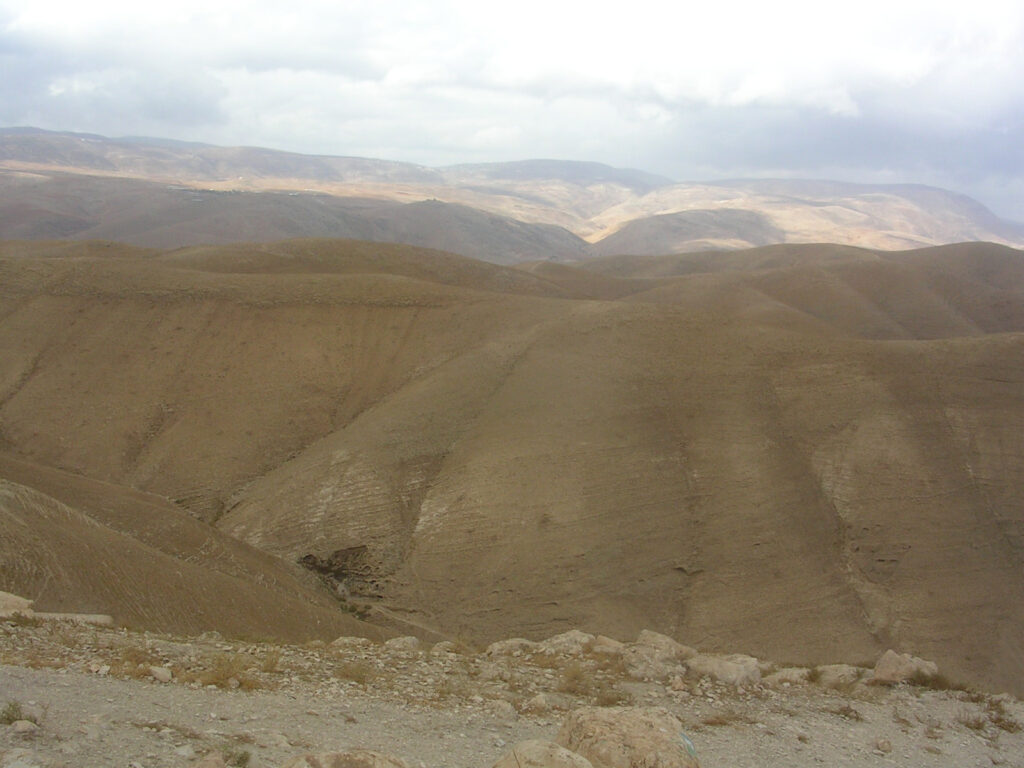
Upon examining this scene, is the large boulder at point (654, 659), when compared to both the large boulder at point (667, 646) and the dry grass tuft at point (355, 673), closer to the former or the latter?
the large boulder at point (667, 646)

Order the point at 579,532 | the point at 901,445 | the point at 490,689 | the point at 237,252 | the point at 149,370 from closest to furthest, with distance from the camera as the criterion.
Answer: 1. the point at 490,689
2. the point at 579,532
3. the point at 901,445
4. the point at 149,370
5. the point at 237,252

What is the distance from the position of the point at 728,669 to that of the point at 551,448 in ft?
52.6

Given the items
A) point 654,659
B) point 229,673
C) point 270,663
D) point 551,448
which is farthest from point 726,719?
point 551,448

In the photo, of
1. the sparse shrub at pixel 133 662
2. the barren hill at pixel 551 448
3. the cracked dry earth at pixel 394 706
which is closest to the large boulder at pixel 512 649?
the cracked dry earth at pixel 394 706

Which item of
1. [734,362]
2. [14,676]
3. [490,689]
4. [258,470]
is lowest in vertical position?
[258,470]

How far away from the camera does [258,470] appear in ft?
105

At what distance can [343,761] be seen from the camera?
646 cm

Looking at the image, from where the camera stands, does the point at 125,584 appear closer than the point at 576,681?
No

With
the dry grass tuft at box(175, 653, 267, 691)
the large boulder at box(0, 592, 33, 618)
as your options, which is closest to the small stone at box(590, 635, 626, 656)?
the dry grass tuft at box(175, 653, 267, 691)

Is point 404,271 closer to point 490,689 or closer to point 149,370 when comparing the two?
point 149,370

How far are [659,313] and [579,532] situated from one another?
1455 centimetres

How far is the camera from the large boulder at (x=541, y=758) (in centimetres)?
684

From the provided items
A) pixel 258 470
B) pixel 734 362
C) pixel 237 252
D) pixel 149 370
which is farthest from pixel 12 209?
pixel 734 362

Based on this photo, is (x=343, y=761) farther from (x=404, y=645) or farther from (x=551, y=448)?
(x=551, y=448)
